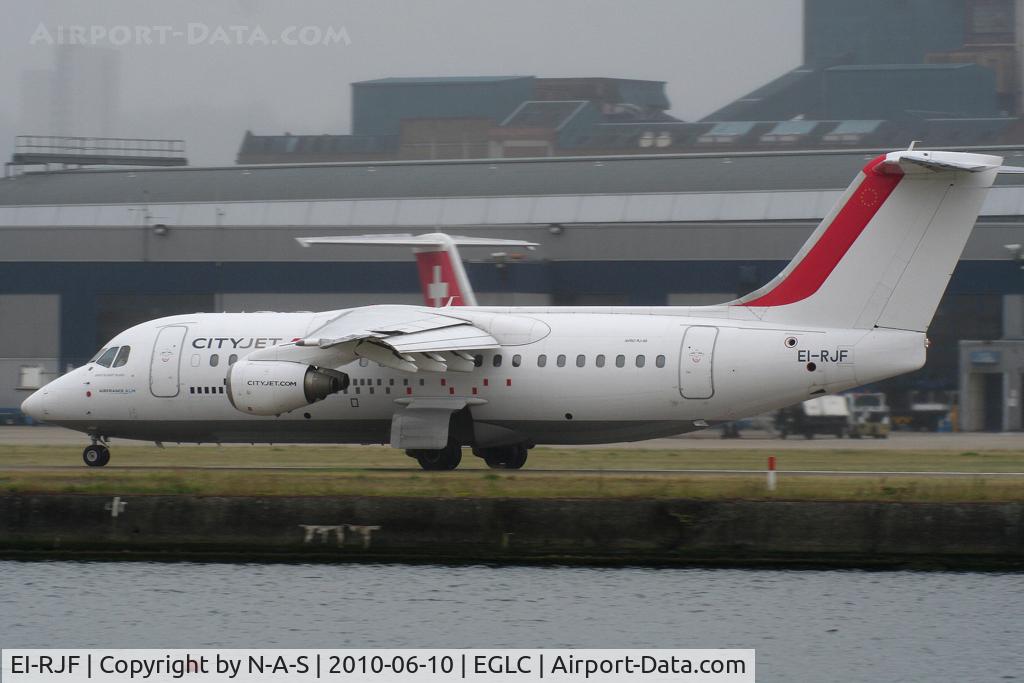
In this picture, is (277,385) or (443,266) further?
(443,266)

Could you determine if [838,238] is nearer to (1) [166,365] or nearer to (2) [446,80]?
(1) [166,365]

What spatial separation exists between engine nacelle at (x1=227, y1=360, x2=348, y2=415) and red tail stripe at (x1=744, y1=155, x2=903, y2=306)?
946 centimetres

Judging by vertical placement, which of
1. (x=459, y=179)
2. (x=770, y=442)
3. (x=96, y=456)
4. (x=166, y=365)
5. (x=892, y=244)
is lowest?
(x=770, y=442)

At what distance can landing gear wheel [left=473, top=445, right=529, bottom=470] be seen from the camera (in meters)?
34.5

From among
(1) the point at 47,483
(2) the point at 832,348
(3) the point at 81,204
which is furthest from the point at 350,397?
(3) the point at 81,204

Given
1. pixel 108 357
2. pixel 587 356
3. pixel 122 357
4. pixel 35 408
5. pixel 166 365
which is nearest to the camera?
pixel 587 356

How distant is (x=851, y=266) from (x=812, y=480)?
5.61 m

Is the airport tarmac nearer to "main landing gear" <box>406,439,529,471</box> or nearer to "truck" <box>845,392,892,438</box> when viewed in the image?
"truck" <box>845,392,892,438</box>

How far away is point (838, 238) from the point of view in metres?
31.1

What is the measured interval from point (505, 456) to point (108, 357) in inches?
383

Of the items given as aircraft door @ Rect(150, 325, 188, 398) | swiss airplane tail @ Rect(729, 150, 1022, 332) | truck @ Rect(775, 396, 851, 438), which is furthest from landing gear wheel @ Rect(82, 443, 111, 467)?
truck @ Rect(775, 396, 851, 438)

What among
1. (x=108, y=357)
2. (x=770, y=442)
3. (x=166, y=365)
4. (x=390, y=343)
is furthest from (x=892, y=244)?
(x=770, y=442)

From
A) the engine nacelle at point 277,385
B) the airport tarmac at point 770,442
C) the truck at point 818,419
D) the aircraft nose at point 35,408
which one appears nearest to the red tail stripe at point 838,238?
the airport tarmac at point 770,442

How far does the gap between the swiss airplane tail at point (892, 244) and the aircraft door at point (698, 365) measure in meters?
1.66
